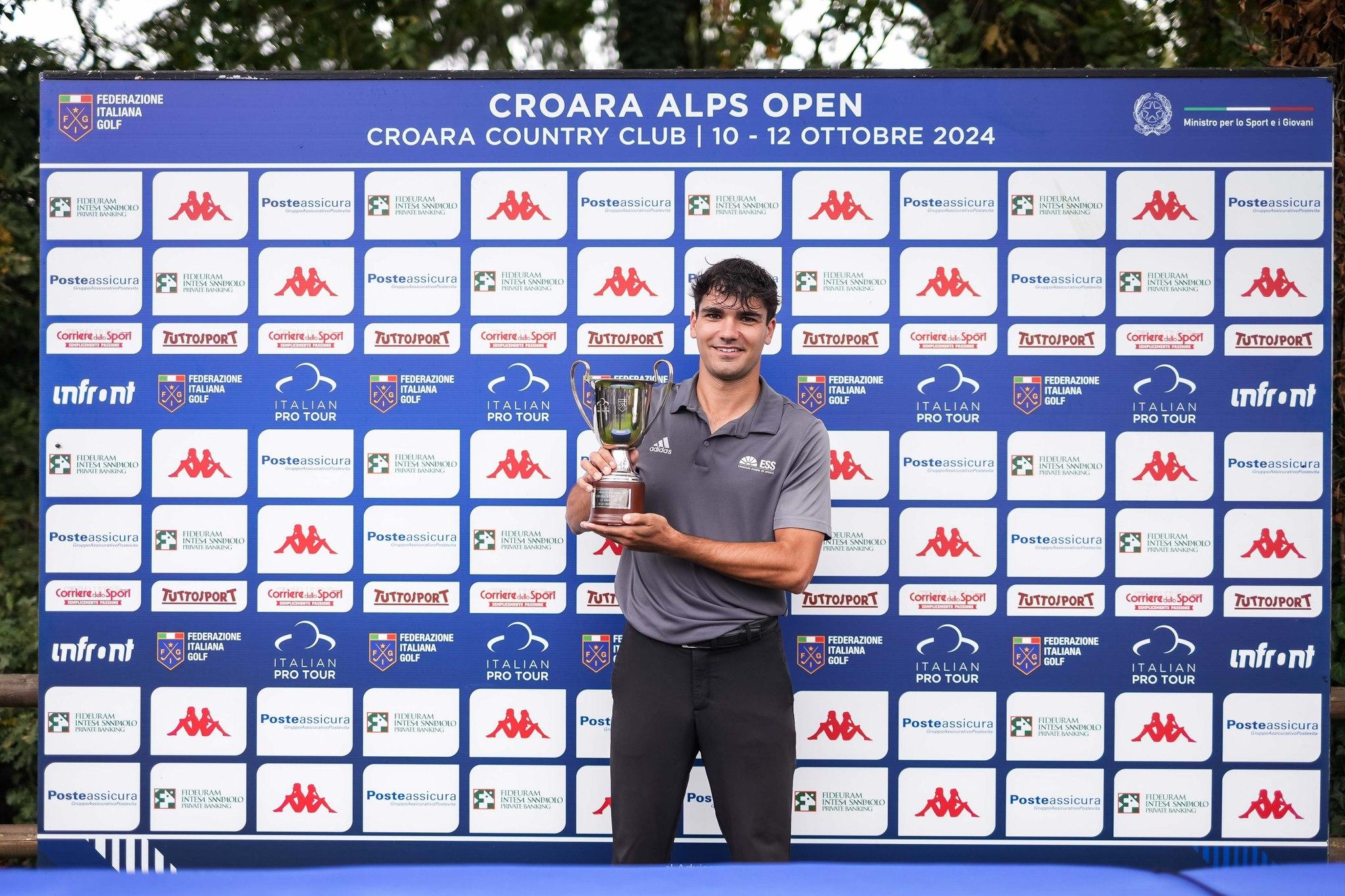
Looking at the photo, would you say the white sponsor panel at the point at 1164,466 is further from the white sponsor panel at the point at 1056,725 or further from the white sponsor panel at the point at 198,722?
the white sponsor panel at the point at 198,722

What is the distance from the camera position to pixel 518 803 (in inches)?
128

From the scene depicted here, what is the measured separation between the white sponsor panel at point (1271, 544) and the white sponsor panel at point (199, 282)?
3139 millimetres

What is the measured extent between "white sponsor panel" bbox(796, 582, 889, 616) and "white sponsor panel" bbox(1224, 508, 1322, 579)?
3.50ft

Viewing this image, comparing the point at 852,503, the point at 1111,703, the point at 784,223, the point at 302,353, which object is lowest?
the point at 1111,703

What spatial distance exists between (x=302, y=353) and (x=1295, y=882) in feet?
9.32

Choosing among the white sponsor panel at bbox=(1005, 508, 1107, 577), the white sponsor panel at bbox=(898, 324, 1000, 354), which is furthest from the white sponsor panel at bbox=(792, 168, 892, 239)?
the white sponsor panel at bbox=(1005, 508, 1107, 577)

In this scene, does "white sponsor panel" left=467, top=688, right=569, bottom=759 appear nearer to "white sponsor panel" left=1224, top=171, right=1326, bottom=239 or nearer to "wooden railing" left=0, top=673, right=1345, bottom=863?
"wooden railing" left=0, top=673, right=1345, bottom=863

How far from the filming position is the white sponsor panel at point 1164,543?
124 inches

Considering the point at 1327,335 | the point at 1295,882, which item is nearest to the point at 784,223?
the point at 1327,335

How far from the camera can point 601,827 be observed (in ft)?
10.6

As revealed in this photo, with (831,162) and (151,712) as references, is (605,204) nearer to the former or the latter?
(831,162)

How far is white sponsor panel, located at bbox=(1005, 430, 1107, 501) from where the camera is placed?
3158mm

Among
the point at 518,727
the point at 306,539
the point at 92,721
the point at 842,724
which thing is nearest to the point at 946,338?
the point at 842,724

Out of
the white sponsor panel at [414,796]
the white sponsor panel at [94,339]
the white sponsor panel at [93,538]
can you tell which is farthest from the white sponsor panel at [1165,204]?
the white sponsor panel at [93,538]
